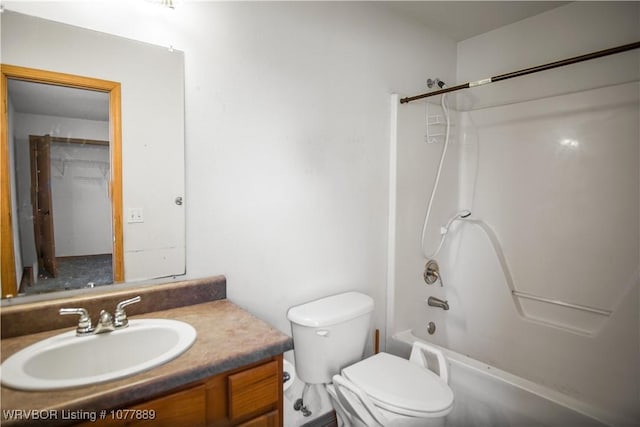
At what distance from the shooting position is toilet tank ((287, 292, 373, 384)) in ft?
5.09

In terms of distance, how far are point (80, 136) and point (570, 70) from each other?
2.59 m

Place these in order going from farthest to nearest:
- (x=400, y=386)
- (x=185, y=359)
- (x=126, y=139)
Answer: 1. (x=400, y=386)
2. (x=126, y=139)
3. (x=185, y=359)

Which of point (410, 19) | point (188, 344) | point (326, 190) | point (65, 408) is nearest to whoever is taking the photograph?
point (65, 408)

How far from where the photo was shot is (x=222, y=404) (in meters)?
0.97

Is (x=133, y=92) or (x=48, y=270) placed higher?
(x=133, y=92)

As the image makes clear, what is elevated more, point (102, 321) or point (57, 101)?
point (57, 101)

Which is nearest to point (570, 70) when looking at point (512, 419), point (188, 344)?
point (512, 419)

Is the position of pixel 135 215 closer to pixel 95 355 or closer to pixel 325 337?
pixel 95 355

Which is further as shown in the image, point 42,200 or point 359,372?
point 359,372

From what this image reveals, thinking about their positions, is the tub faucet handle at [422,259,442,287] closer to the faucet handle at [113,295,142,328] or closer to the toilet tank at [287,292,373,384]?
the toilet tank at [287,292,373,384]

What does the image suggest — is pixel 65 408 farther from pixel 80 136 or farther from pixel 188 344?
pixel 80 136

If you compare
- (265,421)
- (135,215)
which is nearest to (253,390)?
(265,421)

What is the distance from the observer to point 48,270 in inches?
45.2

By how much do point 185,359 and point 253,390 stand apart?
23 centimetres
